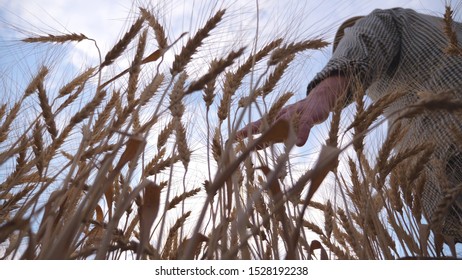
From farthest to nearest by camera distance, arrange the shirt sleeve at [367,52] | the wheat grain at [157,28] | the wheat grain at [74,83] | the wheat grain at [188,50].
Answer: the shirt sleeve at [367,52]
the wheat grain at [74,83]
the wheat grain at [157,28]
the wheat grain at [188,50]

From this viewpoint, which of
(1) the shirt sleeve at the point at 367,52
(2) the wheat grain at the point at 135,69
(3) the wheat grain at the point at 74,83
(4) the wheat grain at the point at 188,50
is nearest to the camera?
(4) the wheat grain at the point at 188,50

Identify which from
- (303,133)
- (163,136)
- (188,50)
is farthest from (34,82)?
(303,133)

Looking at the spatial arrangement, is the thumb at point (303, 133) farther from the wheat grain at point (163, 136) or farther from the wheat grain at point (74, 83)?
the wheat grain at point (74, 83)

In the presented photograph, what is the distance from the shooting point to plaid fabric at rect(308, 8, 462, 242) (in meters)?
1.36

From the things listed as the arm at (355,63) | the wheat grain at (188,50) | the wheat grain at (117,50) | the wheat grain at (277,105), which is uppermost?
the arm at (355,63)

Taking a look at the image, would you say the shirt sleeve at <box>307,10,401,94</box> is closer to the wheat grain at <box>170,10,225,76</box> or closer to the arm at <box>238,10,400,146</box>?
the arm at <box>238,10,400,146</box>

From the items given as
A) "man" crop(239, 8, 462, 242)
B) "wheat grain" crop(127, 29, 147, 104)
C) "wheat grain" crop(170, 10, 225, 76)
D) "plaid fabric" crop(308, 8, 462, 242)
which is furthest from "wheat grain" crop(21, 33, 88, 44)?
"plaid fabric" crop(308, 8, 462, 242)

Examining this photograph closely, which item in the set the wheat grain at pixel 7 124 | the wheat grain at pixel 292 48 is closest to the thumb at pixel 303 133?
the wheat grain at pixel 292 48

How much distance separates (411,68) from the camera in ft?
5.32

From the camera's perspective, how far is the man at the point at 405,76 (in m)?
Answer: 1.32

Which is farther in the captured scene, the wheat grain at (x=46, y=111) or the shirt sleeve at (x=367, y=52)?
the shirt sleeve at (x=367, y=52)

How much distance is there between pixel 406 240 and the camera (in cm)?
97
